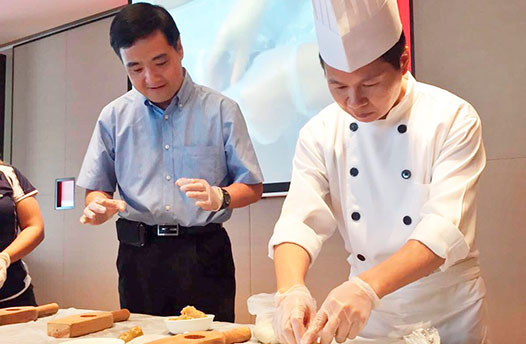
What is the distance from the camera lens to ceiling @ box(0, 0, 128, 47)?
4.22 m

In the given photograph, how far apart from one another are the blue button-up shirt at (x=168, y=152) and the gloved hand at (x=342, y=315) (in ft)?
3.26

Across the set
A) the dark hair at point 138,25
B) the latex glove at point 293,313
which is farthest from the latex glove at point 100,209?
the latex glove at point 293,313

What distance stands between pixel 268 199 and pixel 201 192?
4.77ft

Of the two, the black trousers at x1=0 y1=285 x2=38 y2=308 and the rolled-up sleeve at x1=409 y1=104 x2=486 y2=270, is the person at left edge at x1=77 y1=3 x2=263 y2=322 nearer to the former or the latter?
the black trousers at x1=0 y1=285 x2=38 y2=308

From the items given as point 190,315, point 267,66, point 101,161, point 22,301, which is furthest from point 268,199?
point 190,315

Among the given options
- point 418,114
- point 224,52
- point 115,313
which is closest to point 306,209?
point 418,114

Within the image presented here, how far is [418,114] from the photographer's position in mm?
1467

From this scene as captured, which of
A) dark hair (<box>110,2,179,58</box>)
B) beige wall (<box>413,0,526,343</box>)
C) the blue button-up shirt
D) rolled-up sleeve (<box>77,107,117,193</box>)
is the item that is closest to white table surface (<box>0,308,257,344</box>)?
the blue button-up shirt

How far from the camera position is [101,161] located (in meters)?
2.20

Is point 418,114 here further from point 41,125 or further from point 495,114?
point 41,125

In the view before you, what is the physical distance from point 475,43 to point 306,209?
1517mm

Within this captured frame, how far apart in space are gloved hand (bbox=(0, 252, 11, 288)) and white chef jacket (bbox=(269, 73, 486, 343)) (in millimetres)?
1138

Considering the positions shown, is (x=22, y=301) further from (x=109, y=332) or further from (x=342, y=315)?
(x=342, y=315)

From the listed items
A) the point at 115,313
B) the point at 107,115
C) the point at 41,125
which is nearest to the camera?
the point at 115,313
